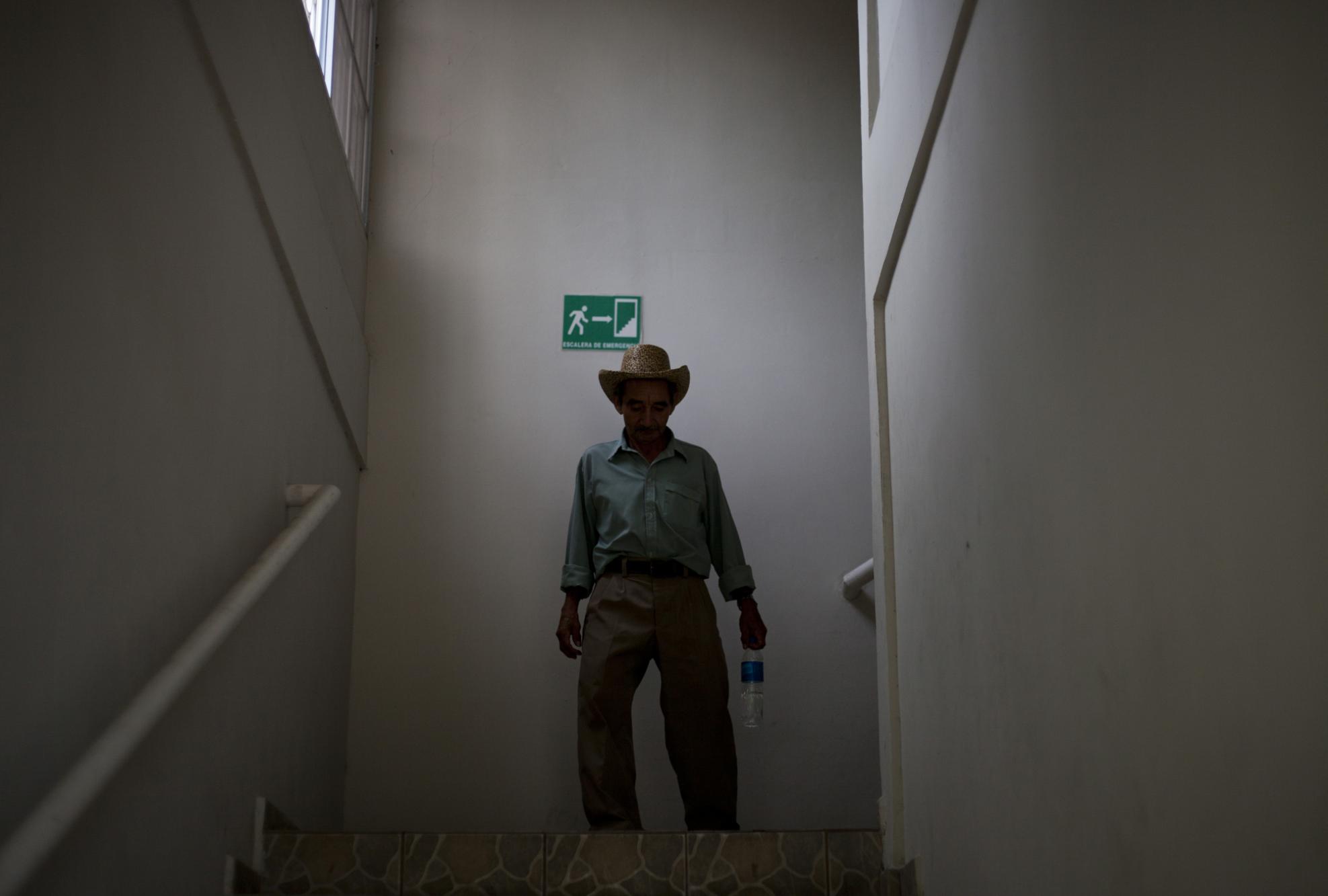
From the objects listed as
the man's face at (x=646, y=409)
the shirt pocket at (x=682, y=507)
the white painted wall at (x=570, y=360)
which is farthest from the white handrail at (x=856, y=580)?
the man's face at (x=646, y=409)

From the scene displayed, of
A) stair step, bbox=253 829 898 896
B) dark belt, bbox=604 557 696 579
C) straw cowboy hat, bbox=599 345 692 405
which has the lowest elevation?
stair step, bbox=253 829 898 896

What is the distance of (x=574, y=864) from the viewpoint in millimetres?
3406

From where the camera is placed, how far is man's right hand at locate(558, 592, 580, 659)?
4.43 metres

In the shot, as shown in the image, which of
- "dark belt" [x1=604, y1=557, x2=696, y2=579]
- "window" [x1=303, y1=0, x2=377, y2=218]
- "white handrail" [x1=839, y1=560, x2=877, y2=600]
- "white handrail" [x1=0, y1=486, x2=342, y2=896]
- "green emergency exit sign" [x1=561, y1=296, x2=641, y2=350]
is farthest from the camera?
"green emergency exit sign" [x1=561, y1=296, x2=641, y2=350]

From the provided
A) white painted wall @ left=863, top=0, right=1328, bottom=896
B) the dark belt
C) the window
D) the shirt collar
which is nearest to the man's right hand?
the dark belt

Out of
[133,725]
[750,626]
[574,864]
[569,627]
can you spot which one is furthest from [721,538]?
[133,725]

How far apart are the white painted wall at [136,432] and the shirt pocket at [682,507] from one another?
1.23 meters

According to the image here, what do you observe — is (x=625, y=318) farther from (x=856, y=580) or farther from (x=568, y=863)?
(x=568, y=863)

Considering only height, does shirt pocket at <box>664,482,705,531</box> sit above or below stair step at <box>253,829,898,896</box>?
above

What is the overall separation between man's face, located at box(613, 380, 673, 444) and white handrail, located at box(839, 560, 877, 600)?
824 mm

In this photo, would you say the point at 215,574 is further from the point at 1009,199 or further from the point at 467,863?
the point at 1009,199

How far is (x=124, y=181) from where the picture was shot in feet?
8.44

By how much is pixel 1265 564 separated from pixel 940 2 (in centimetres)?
176

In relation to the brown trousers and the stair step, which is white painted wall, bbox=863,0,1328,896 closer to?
the stair step
